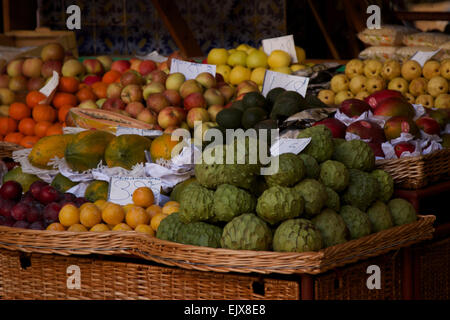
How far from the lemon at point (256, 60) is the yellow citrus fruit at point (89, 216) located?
230cm

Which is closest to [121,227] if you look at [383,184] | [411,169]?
[383,184]

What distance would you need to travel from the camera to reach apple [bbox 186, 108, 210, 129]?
11.4 feet

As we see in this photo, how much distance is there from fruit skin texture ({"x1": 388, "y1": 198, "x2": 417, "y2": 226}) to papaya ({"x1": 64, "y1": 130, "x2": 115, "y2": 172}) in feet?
4.75

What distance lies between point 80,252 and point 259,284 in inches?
27.2

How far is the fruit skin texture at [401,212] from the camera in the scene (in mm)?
2230

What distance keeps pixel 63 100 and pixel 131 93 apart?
19.9 inches

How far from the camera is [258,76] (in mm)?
4195

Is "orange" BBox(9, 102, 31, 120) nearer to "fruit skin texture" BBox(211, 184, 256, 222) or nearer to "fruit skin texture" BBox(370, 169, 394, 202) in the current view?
"fruit skin texture" BBox(211, 184, 256, 222)

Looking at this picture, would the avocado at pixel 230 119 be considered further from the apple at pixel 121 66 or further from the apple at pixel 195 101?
the apple at pixel 121 66

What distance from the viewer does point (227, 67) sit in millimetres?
4398

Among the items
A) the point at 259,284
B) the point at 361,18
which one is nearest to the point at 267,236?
the point at 259,284

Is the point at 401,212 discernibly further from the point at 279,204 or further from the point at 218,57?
the point at 218,57

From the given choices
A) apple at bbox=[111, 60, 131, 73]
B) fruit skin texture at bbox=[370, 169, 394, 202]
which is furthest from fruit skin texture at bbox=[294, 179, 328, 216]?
apple at bbox=[111, 60, 131, 73]

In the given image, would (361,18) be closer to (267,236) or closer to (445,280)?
(445,280)
